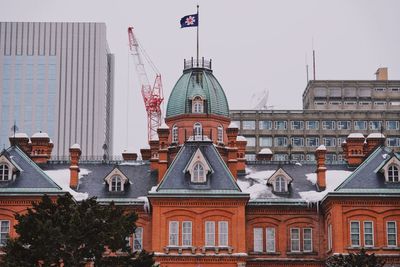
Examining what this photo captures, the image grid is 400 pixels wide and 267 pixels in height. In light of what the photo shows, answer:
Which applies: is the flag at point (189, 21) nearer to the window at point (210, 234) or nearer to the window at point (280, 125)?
the window at point (210, 234)

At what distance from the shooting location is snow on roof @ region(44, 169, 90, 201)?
2739 inches

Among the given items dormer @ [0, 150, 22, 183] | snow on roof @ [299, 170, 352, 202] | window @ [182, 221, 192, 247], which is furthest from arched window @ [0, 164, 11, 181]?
snow on roof @ [299, 170, 352, 202]

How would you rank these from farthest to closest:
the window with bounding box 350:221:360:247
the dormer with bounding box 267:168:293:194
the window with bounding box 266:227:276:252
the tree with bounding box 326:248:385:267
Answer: the dormer with bounding box 267:168:293:194, the window with bounding box 266:227:276:252, the window with bounding box 350:221:360:247, the tree with bounding box 326:248:385:267

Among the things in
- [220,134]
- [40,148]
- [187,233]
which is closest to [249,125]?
[220,134]

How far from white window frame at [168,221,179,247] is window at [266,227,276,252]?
759 cm

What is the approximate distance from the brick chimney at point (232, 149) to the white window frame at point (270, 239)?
515 cm

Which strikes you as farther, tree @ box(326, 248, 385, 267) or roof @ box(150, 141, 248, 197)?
roof @ box(150, 141, 248, 197)

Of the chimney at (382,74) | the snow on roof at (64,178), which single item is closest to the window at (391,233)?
the snow on roof at (64,178)

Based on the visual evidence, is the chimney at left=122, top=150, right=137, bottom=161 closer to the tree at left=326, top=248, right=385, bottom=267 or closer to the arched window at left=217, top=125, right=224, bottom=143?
the arched window at left=217, top=125, right=224, bottom=143

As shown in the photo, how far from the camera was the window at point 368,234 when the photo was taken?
66250mm

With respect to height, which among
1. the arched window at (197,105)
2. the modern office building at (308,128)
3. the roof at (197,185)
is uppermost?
the modern office building at (308,128)

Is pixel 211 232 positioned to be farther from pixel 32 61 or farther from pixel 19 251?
pixel 32 61

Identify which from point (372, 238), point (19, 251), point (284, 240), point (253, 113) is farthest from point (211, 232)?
point (253, 113)

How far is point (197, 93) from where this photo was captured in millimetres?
77625
